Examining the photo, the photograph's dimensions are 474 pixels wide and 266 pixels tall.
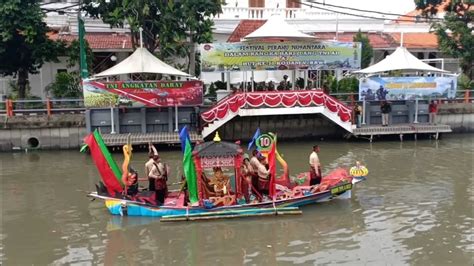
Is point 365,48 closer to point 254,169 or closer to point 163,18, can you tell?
point 163,18

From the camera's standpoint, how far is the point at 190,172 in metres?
12.6

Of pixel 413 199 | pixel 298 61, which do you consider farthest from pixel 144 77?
pixel 413 199

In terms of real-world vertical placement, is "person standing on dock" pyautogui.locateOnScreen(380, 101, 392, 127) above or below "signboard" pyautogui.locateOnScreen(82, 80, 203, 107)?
below

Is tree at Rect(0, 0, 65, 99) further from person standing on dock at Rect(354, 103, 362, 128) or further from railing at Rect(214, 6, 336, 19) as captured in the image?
person standing on dock at Rect(354, 103, 362, 128)

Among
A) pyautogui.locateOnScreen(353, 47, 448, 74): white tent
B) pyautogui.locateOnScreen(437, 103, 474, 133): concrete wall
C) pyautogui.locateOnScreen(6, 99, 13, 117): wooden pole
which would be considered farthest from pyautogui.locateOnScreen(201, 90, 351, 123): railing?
pyautogui.locateOnScreen(6, 99, 13, 117): wooden pole

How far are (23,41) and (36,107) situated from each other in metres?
3.63

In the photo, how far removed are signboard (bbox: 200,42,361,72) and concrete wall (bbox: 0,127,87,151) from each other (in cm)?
653

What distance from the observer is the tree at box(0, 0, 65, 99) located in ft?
75.7

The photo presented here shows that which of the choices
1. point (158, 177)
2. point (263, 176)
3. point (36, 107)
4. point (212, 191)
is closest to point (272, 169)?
point (263, 176)

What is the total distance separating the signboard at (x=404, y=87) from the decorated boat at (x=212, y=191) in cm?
1136

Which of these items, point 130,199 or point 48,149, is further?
point 48,149

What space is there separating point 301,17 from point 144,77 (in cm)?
1351

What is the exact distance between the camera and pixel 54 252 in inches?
433

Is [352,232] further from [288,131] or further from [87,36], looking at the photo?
[87,36]
